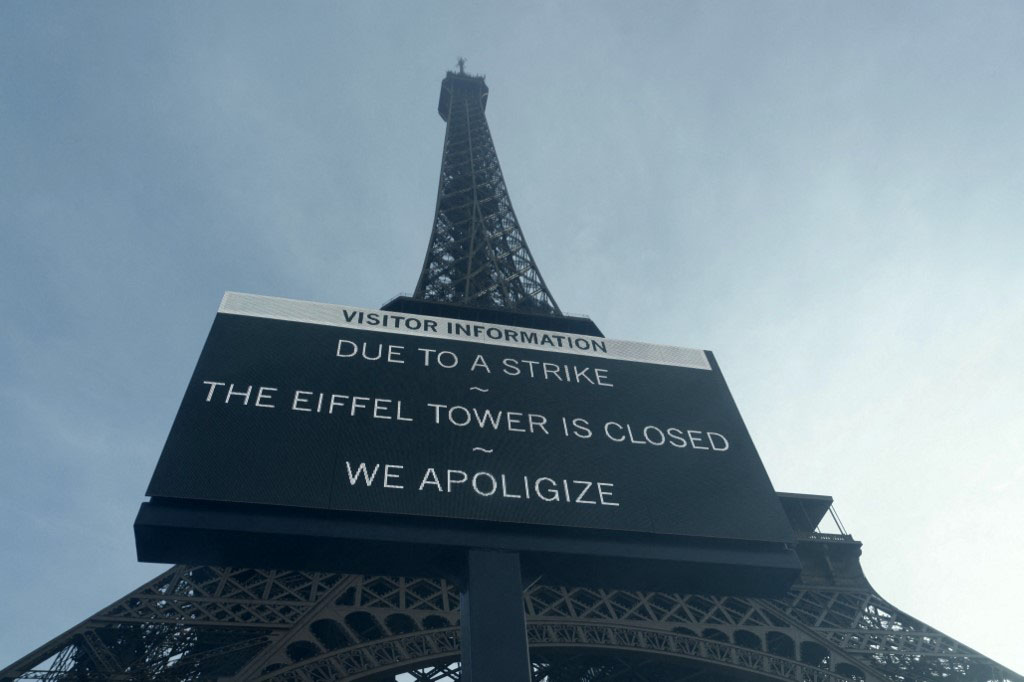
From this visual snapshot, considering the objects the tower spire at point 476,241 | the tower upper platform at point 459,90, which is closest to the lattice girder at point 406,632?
the tower spire at point 476,241

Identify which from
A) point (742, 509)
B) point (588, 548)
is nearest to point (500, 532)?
point (588, 548)

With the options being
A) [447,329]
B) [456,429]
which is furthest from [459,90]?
[456,429]

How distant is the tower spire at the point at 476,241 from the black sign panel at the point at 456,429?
9278 mm

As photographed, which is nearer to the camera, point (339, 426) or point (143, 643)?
point (339, 426)

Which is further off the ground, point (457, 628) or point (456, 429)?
point (457, 628)

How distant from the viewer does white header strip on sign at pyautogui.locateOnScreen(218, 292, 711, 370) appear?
1202cm

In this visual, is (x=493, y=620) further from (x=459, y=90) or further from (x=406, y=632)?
(x=459, y=90)

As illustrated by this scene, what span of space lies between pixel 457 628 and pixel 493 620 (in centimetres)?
1125

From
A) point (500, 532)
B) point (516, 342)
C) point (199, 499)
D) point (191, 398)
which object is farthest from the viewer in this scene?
point (516, 342)

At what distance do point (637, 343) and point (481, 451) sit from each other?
4.19m

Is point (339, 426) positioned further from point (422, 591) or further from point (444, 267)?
point (444, 267)

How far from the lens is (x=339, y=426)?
10156mm

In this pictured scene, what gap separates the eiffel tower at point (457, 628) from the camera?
17.7 m

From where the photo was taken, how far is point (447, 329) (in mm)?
12461
